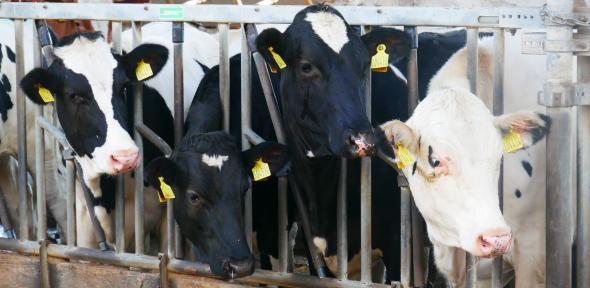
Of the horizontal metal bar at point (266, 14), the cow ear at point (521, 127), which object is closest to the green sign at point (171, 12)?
the horizontal metal bar at point (266, 14)

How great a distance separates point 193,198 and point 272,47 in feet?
2.66

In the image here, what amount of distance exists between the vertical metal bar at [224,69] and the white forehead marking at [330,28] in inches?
18.6

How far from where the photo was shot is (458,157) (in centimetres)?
421

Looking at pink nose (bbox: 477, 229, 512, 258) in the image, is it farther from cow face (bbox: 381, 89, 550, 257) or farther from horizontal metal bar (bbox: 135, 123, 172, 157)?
horizontal metal bar (bbox: 135, 123, 172, 157)

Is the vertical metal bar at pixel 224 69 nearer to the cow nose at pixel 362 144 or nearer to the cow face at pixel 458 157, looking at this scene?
the cow nose at pixel 362 144

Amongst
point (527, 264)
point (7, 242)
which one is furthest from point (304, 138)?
point (7, 242)

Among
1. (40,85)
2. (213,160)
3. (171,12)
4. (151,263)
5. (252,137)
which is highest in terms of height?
(171,12)

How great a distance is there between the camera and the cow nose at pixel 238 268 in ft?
15.2

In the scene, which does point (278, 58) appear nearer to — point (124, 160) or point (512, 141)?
point (124, 160)

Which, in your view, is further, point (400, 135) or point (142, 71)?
point (142, 71)

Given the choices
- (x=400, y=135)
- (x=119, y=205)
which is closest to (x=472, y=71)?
(x=400, y=135)

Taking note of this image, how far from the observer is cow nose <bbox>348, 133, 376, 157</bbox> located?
4.44m

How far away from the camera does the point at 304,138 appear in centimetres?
500

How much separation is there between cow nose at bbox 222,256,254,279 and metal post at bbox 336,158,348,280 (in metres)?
0.51
